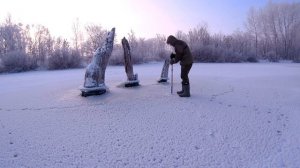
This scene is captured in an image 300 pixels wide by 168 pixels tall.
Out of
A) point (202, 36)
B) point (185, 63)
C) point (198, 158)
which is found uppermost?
point (202, 36)

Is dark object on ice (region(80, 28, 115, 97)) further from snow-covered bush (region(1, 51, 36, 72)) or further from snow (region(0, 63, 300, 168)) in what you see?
snow-covered bush (region(1, 51, 36, 72))

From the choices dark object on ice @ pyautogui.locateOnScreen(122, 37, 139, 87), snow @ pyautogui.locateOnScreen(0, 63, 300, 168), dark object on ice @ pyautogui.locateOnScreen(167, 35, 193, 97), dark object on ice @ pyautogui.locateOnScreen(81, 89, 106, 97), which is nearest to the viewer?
snow @ pyautogui.locateOnScreen(0, 63, 300, 168)

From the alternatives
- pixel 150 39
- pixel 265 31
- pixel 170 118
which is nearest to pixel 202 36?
pixel 150 39

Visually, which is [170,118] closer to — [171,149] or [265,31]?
[171,149]

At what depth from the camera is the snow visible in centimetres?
354

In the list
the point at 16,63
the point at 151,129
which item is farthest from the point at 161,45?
the point at 151,129

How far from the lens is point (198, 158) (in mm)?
3543

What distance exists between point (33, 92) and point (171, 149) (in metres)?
5.06

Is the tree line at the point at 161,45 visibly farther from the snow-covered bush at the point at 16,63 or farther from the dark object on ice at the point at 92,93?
the dark object on ice at the point at 92,93

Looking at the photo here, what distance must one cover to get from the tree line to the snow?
354 inches

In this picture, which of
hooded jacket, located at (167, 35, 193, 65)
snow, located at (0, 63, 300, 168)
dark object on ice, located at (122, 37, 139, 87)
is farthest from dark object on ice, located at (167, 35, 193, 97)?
dark object on ice, located at (122, 37, 139, 87)

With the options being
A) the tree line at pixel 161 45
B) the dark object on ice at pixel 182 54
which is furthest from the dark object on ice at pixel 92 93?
the tree line at pixel 161 45

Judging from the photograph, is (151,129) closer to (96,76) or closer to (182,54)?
(182,54)

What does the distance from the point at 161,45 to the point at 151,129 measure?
2251 cm
